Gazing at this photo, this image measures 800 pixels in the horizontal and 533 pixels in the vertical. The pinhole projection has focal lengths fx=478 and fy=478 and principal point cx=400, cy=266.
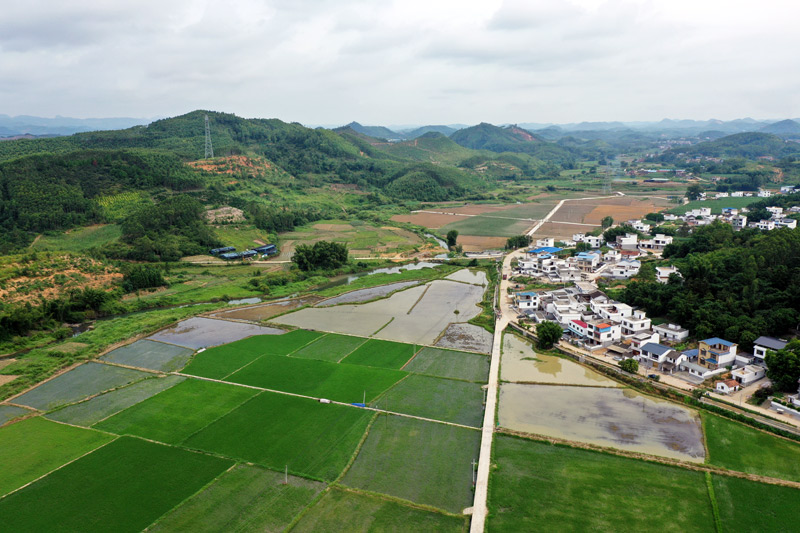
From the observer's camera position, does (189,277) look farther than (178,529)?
Yes

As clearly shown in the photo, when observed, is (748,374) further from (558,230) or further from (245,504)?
(558,230)

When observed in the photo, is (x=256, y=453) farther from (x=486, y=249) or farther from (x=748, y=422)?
(x=486, y=249)

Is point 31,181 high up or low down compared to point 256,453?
up

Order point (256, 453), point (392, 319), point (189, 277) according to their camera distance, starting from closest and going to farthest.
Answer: point (256, 453) < point (392, 319) < point (189, 277)

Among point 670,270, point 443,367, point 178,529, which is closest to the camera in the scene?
point 178,529

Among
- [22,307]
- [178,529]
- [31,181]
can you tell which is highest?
[31,181]

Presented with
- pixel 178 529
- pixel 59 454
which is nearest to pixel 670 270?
pixel 178 529

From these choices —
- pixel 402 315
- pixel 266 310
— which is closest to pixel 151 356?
pixel 266 310

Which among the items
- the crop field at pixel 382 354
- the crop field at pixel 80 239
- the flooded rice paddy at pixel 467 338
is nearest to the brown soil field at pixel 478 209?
the crop field at pixel 80 239

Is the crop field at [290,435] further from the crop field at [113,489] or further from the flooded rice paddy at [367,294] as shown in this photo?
the flooded rice paddy at [367,294]
